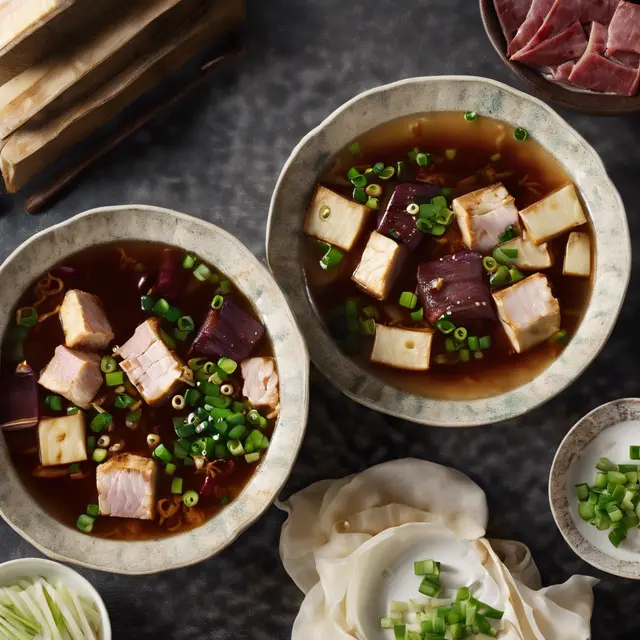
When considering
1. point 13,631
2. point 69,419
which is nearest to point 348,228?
point 69,419

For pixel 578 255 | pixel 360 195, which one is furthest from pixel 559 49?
pixel 360 195

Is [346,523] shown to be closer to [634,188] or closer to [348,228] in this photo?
[348,228]

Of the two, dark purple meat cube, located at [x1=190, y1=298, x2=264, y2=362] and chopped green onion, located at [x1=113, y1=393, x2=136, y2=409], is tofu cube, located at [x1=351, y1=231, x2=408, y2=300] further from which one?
chopped green onion, located at [x1=113, y1=393, x2=136, y2=409]

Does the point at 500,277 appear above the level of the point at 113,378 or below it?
A: above

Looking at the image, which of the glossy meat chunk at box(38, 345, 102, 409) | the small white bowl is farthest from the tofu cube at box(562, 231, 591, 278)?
the small white bowl

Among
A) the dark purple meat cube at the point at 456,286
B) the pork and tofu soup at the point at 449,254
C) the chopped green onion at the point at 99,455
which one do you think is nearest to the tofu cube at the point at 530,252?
the pork and tofu soup at the point at 449,254

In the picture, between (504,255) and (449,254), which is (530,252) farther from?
(449,254)
